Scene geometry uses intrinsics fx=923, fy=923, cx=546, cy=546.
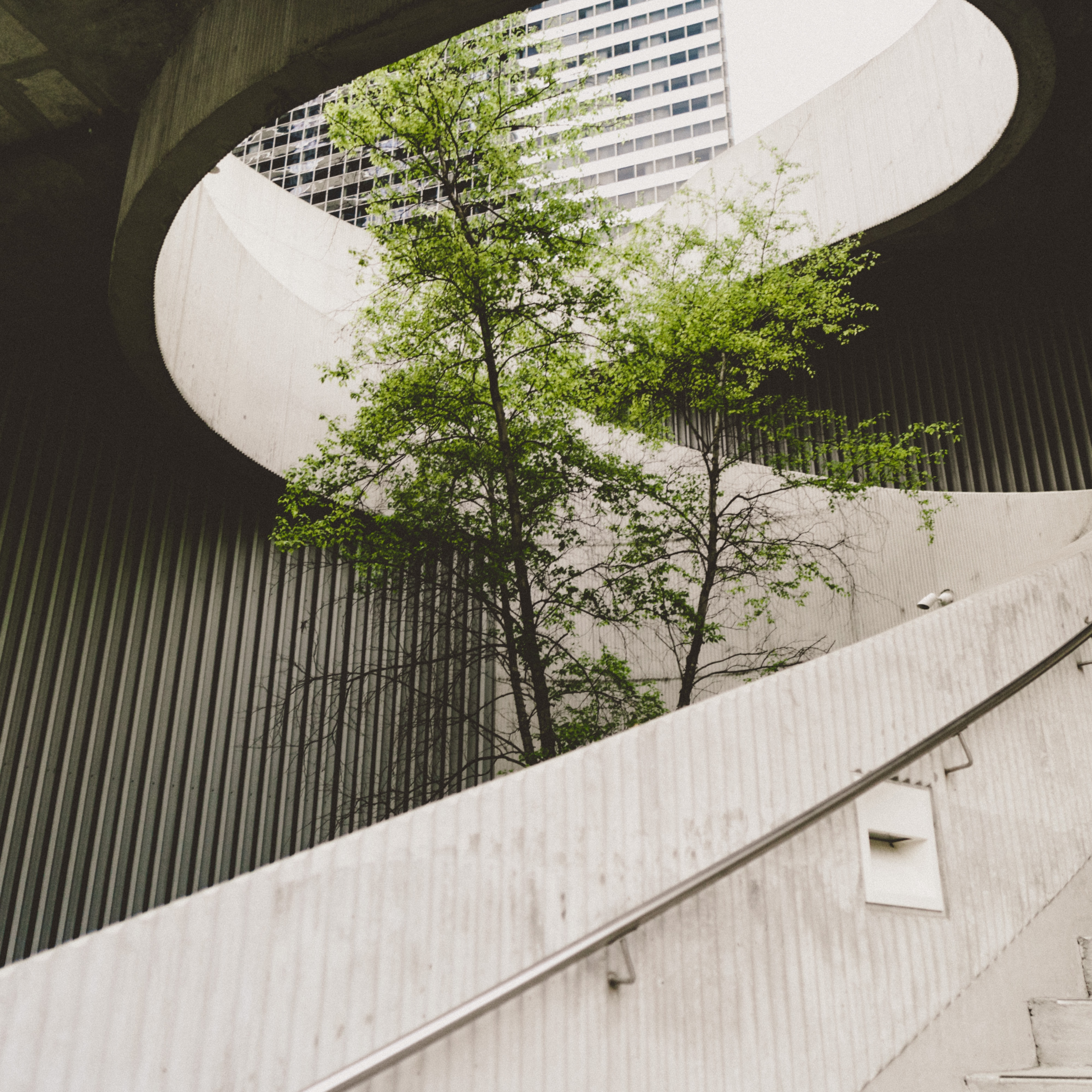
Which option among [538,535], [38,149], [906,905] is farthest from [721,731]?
[38,149]

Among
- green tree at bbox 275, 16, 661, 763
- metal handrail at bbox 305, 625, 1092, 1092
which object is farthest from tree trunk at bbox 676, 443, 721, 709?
metal handrail at bbox 305, 625, 1092, 1092

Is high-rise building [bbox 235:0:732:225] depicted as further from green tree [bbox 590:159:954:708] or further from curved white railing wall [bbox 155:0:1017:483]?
green tree [bbox 590:159:954:708]

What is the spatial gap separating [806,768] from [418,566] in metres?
4.97

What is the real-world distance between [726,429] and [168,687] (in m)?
4.87

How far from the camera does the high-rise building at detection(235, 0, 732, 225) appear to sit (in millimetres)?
65062

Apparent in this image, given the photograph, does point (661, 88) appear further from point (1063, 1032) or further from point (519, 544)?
point (1063, 1032)

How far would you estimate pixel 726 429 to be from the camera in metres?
7.95

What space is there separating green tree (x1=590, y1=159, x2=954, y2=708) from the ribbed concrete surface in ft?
13.1

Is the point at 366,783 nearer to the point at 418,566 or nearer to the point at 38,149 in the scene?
the point at 418,566

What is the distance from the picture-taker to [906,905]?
7.50 feet

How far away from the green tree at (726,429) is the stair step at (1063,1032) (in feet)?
14.0

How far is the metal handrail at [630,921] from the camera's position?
1432 millimetres

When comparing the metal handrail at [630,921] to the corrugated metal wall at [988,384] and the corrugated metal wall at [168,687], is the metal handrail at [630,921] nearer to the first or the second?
the corrugated metal wall at [168,687]

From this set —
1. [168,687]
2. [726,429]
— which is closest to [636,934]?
[168,687]
